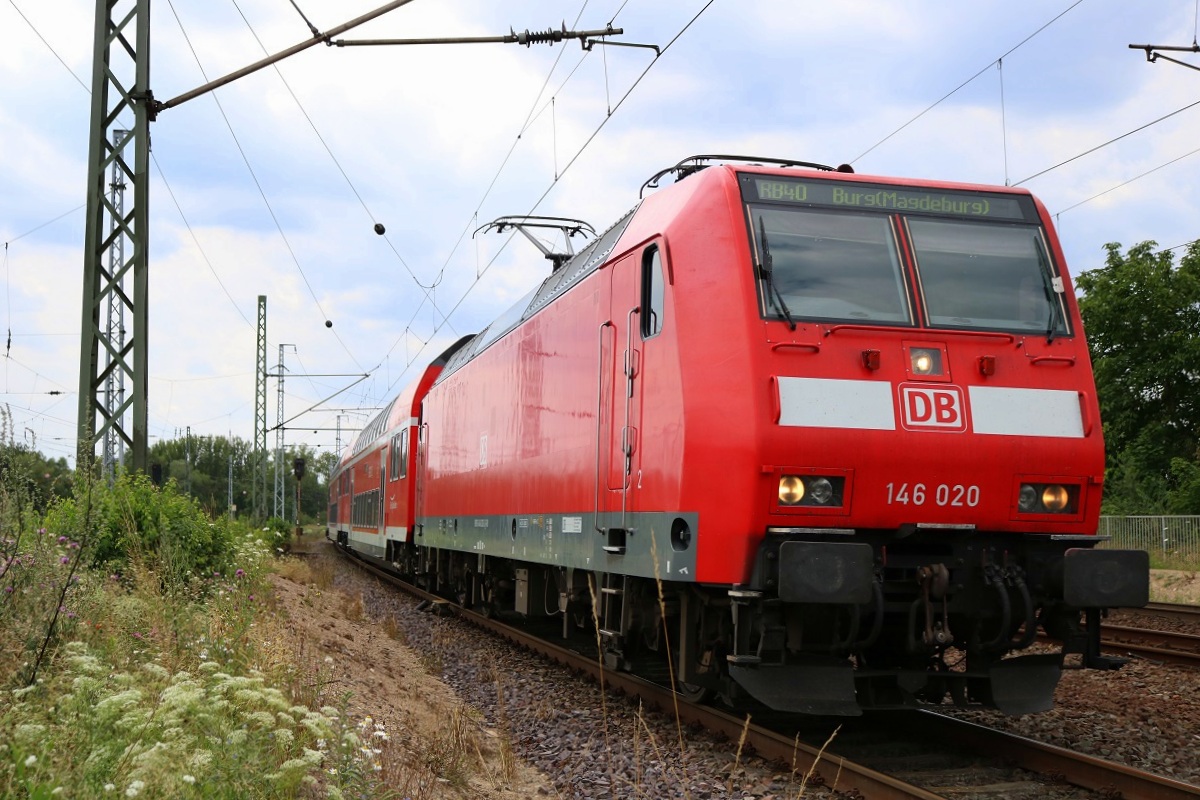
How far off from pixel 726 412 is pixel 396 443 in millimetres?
17346

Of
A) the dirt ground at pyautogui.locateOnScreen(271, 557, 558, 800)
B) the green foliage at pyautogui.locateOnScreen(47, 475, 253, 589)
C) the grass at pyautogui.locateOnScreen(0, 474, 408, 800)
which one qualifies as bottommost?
the dirt ground at pyautogui.locateOnScreen(271, 557, 558, 800)

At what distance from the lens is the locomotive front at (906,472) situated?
666cm

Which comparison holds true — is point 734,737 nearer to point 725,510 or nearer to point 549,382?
point 725,510

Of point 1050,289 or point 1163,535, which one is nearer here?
point 1050,289

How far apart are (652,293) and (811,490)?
1.91 metres

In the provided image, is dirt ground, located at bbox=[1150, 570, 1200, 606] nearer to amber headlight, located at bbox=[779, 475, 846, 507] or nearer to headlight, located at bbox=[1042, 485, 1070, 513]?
headlight, located at bbox=[1042, 485, 1070, 513]

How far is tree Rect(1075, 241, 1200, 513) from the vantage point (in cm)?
3531

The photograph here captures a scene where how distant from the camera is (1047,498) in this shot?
23.0 ft

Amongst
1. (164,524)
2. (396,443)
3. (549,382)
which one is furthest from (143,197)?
(396,443)

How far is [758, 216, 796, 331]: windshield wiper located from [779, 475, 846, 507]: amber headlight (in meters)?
0.91

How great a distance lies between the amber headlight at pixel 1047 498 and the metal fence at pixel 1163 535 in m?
18.8

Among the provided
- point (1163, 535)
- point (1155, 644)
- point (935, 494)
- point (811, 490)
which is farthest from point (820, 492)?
point (1163, 535)

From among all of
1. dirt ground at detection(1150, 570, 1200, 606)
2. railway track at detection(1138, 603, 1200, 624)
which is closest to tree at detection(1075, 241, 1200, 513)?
dirt ground at detection(1150, 570, 1200, 606)

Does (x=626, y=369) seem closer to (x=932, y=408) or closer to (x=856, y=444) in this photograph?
(x=856, y=444)
